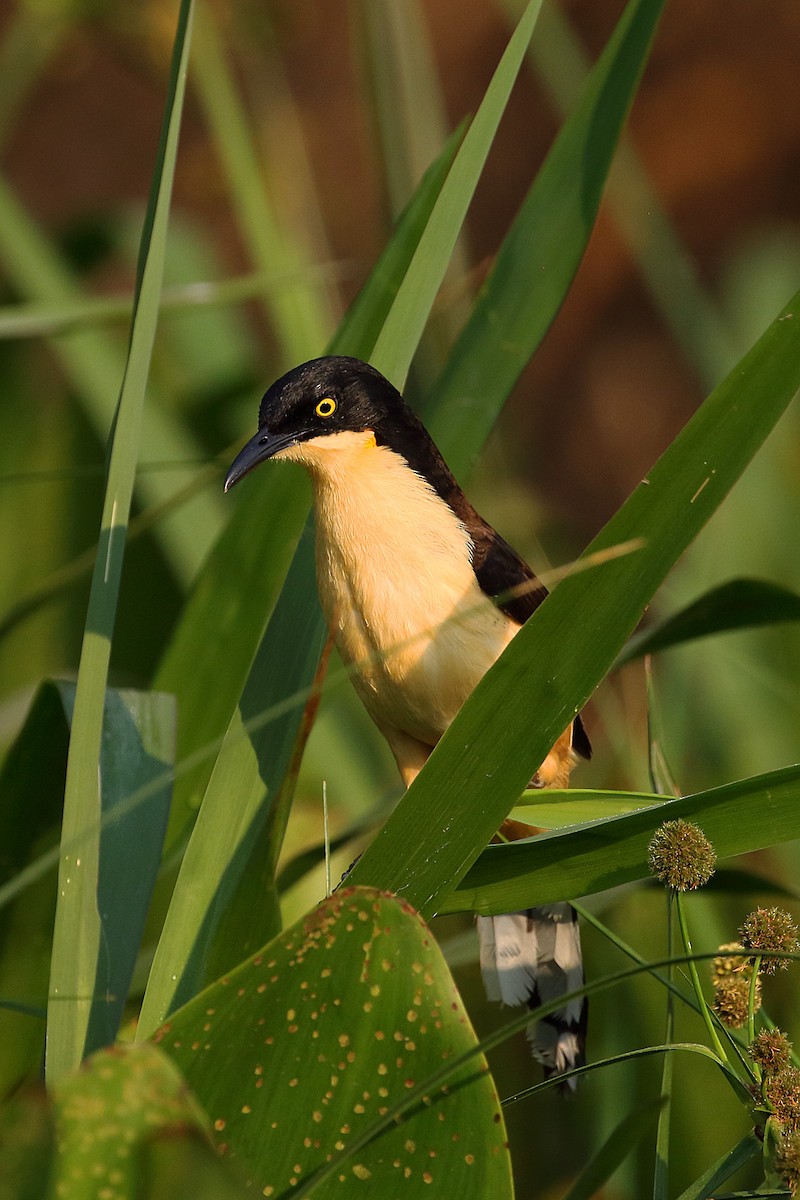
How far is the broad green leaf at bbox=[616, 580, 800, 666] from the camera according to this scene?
2.12 meters

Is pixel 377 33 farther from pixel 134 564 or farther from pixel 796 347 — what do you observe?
pixel 796 347

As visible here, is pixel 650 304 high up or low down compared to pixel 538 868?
up

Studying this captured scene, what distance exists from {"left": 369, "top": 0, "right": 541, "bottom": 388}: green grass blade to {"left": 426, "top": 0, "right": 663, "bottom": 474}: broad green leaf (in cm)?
27

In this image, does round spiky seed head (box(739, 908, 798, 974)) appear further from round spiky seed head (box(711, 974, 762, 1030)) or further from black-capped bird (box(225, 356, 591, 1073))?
black-capped bird (box(225, 356, 591, 1073))

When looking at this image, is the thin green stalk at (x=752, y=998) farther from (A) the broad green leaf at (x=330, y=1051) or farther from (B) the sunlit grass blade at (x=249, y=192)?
(B) the sunlit grass blade at (x=249, y=192)

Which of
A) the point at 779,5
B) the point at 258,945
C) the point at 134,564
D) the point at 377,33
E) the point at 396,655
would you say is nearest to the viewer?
the point at 258,945

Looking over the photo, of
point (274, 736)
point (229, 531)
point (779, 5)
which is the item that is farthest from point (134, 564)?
point (779, 5)

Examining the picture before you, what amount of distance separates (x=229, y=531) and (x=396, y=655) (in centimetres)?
56

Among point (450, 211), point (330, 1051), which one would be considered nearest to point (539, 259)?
point (450, 211)

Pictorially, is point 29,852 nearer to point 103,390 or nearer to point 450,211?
point 450,211

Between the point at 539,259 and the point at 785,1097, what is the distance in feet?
5.24

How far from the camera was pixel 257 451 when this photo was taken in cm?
239

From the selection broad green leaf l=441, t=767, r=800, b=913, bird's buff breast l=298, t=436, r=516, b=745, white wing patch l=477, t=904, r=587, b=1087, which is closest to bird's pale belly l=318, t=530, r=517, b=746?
bird's buff breast l=298, t=436, r=516, b=745

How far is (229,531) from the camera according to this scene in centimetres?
276
